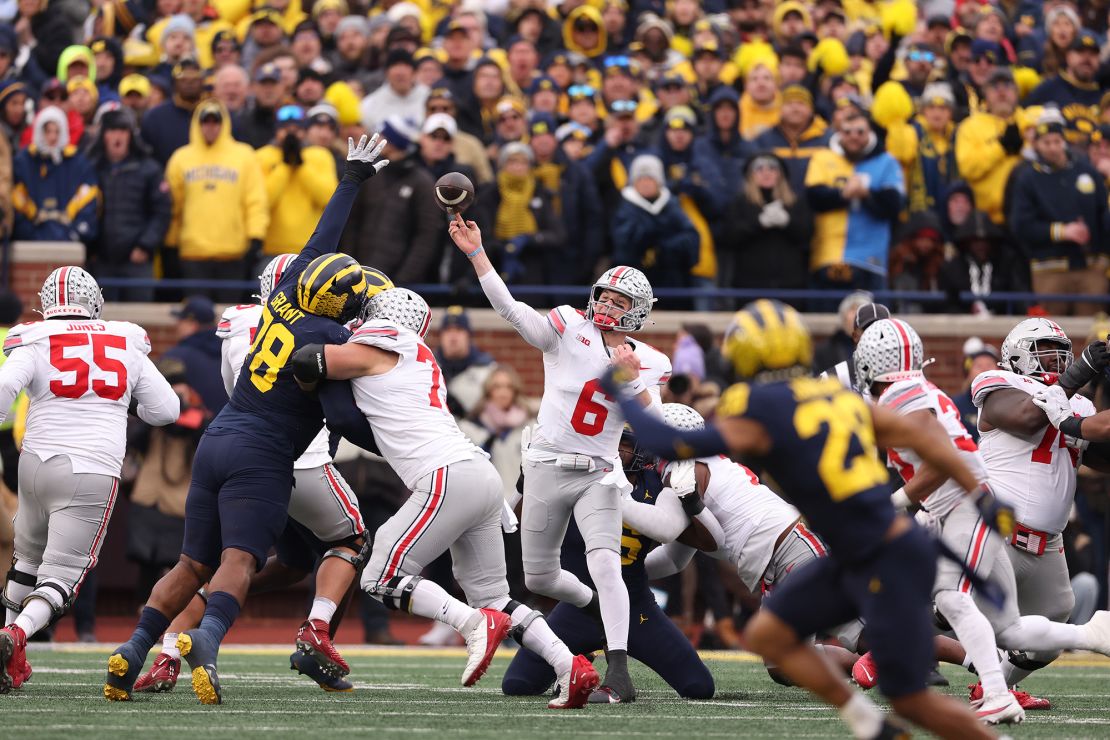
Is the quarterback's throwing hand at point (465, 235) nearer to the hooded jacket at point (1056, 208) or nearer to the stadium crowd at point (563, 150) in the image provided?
the stadium crowd at point (563, 150)

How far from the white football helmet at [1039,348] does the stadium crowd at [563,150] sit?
533cm

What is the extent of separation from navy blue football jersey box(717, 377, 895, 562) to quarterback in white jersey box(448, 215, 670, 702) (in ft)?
8.05

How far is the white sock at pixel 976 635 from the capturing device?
7.42 metres

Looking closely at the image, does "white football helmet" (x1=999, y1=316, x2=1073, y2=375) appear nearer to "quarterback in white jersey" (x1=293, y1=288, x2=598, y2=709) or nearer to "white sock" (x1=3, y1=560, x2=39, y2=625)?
"quarterback in white jersey" (x1=293, y1=288, x2=598, y2=709)

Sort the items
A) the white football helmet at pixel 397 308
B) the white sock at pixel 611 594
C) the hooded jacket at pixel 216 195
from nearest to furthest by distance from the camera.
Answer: the white sock at pixel 611 594, the white football helmet at pixel 397 308, the hooded jacket at pixel 216 195

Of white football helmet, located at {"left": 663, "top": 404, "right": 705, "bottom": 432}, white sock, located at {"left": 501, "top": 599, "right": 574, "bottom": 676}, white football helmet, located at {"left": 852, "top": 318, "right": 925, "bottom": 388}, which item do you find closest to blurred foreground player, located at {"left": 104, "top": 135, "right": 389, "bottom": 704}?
white sock, located at {"left": 501, "top": 599, "right": 574, "bottom": 676}

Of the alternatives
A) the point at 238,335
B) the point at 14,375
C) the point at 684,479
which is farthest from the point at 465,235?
the point at 14,375

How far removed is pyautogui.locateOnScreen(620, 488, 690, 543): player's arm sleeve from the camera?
850cm

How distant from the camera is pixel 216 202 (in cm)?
1349

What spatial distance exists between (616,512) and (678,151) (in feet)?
20.7

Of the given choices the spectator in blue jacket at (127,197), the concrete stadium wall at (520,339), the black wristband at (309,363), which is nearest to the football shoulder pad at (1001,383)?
the black wristband at (309,363)

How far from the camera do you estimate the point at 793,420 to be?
19.1 ft

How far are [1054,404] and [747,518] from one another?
155 cm

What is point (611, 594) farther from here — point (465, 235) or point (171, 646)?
point (171, 646)
